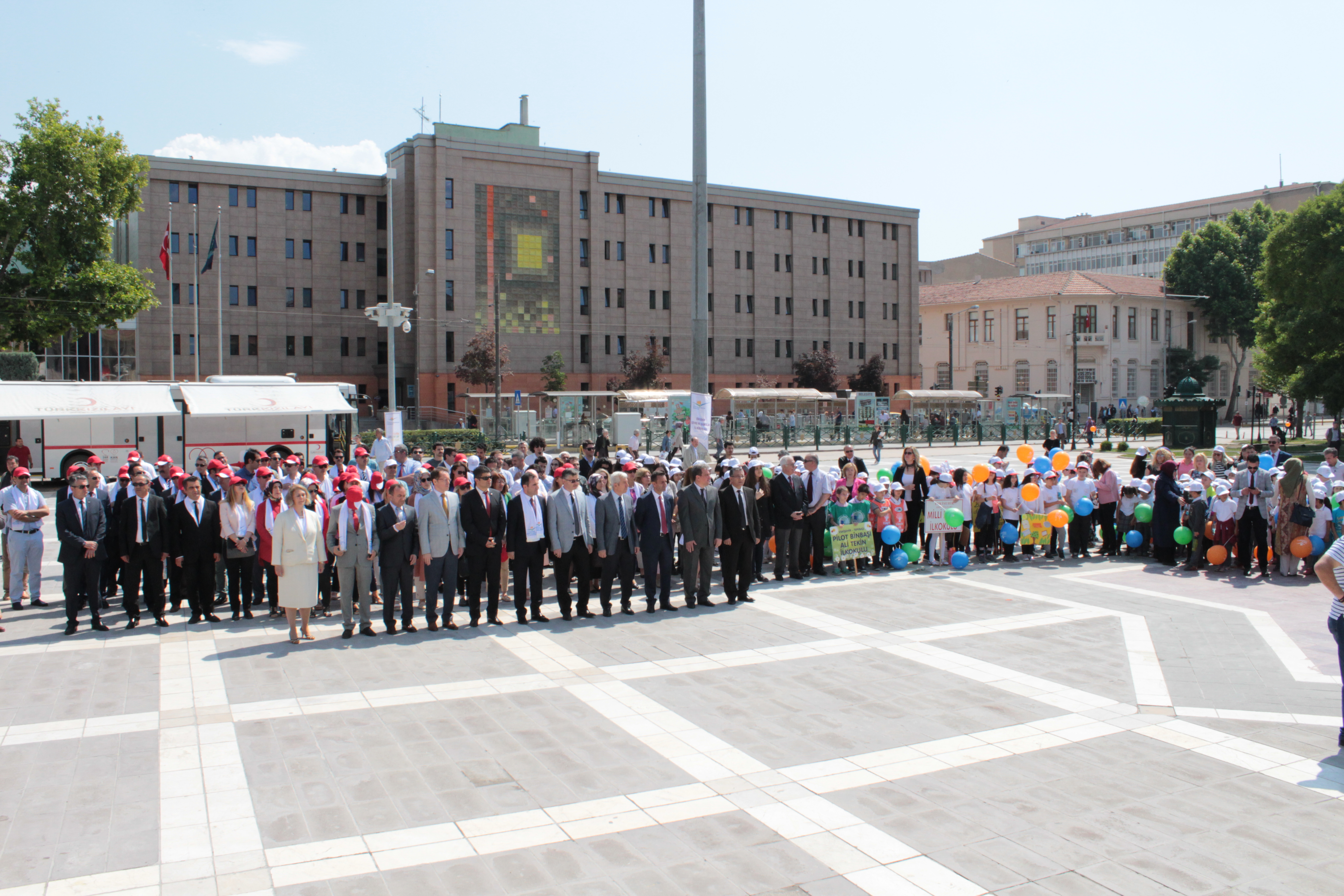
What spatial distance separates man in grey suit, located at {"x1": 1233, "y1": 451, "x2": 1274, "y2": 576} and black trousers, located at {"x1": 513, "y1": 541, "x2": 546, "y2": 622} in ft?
34.5

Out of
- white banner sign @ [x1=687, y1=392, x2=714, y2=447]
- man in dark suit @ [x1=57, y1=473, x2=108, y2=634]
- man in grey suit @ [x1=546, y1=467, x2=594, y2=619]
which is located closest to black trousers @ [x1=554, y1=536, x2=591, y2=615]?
man in grey suit @ [x1=546, y1=467, x2=594, y2=619]

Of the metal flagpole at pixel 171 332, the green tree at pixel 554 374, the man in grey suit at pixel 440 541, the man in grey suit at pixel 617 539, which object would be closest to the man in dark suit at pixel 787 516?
the man in grey suit at pixel 617 539

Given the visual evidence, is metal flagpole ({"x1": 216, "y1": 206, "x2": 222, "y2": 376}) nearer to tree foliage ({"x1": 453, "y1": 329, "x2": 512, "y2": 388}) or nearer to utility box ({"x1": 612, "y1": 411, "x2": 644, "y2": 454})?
tree foliage ({"x1": 453, "y1": 329, "x2": 512, "y2": 388})

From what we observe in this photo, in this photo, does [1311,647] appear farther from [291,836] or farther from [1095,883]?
[291,836]

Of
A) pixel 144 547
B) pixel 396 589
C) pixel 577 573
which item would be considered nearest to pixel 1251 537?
pixel 577 573

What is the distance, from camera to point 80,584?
1091 centimetres

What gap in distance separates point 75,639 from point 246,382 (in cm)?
1821

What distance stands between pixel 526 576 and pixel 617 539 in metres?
1.24

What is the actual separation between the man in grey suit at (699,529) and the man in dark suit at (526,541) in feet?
6.10

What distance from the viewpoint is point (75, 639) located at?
1061 cm

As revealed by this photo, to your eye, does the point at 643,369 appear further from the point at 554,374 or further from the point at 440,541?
the point at 440,541

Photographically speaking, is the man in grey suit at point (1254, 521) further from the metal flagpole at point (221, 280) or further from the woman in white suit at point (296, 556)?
the metal flagpole at point (221, 280)

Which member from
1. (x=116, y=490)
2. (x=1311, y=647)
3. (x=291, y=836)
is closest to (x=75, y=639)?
(x=116, y=490)

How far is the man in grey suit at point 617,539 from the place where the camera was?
468 inches
